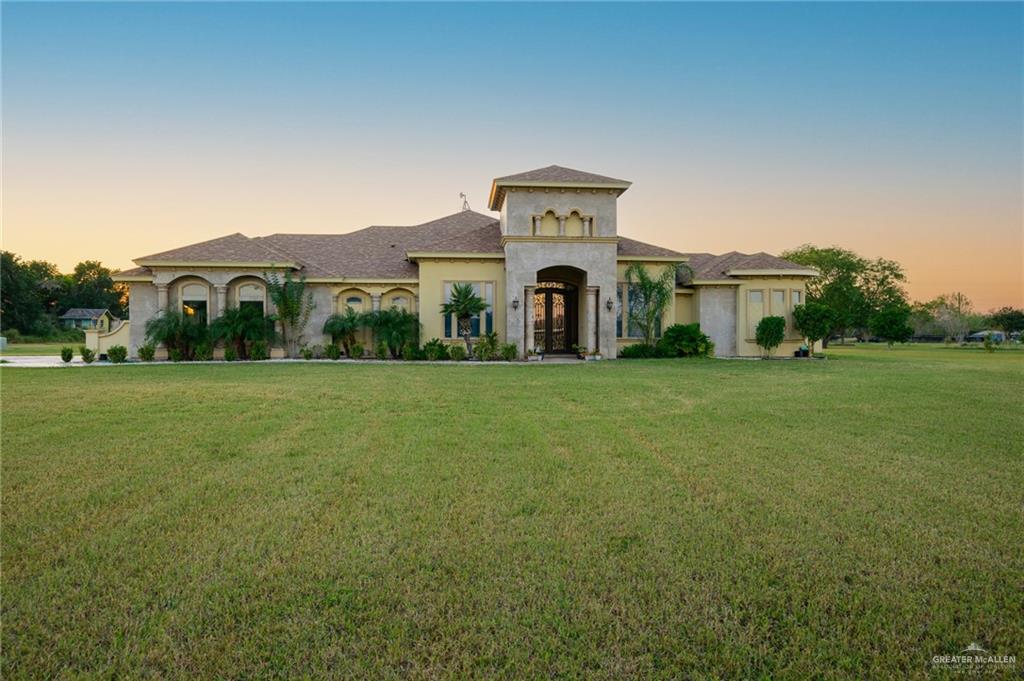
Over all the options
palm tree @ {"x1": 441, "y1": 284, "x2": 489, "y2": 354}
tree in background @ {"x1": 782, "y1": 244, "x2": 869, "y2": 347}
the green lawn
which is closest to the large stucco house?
palm tree @ {"x1": 441, "y1": 284, "x2": 489, "y2": 354}

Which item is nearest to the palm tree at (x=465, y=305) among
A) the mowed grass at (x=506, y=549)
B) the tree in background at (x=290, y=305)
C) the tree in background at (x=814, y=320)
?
the tree in background at (x=290, y=305)

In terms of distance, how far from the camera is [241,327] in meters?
21.0

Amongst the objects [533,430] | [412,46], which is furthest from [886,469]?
[412,46]

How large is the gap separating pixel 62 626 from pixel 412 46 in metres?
20.0

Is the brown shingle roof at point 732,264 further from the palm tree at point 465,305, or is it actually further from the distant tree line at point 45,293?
the distant tree line at point 45,293

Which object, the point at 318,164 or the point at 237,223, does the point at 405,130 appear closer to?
the point at 318,164

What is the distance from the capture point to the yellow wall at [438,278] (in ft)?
73.5

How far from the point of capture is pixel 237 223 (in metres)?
30.6

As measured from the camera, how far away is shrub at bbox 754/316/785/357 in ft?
76.3

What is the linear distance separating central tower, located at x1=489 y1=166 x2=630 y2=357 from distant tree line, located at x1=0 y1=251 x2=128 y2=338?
2535cm

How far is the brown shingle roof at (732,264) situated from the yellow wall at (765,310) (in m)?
0.74

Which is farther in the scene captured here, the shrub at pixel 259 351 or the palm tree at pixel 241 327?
the shrub at pixel 259 351

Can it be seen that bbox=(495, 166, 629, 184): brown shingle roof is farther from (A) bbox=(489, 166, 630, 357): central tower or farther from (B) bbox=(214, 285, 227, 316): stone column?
(B) bbox=(214, 285, 227, 316): stone column

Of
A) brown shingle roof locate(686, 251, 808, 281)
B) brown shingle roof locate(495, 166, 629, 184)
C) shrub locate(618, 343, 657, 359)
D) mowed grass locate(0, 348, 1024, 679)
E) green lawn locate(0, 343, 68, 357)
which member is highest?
brown shingle roof locate(495, 166, 629, 184)
